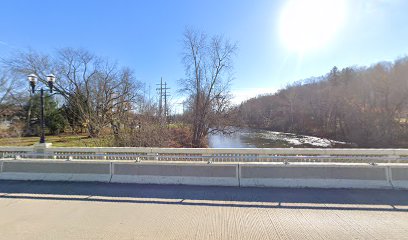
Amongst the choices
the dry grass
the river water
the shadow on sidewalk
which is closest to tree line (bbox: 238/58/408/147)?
the river water

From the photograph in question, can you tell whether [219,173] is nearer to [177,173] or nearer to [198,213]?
[177,173]

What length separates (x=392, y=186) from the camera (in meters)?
5.55

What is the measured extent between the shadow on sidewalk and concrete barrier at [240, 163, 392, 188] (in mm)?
227

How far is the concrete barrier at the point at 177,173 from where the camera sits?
6.00m

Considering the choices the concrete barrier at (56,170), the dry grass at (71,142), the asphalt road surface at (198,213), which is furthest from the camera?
the dry grass at (71,142)

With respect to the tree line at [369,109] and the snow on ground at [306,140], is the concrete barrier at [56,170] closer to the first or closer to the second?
the tree line at [369,109]

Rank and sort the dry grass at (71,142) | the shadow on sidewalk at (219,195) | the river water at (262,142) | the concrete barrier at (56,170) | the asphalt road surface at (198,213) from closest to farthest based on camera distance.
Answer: the asphalt road surface at (198,213) → the shadow on sidewalk at (219,195) → the concrete barrier at (56,170) → the dry grass at (71,142) → the river water at (262,142)

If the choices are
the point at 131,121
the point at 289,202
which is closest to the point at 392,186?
the point at 289,202

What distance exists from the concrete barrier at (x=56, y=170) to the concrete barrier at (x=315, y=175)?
3899 millimetres

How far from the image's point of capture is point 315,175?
582 cm

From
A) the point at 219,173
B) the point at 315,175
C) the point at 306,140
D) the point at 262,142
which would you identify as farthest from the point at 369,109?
the point at 219,173

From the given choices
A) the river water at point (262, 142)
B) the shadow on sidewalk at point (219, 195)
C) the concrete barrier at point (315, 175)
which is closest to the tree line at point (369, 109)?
the river water at point (262, 142)

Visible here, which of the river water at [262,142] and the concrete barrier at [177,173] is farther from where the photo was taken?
the river water at [262,142]

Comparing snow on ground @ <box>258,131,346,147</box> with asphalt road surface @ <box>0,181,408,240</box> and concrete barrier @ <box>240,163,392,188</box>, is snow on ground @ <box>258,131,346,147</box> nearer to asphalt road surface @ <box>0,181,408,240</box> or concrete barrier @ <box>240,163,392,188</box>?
concrete barrier @ <box>240,163,392,188</box>
